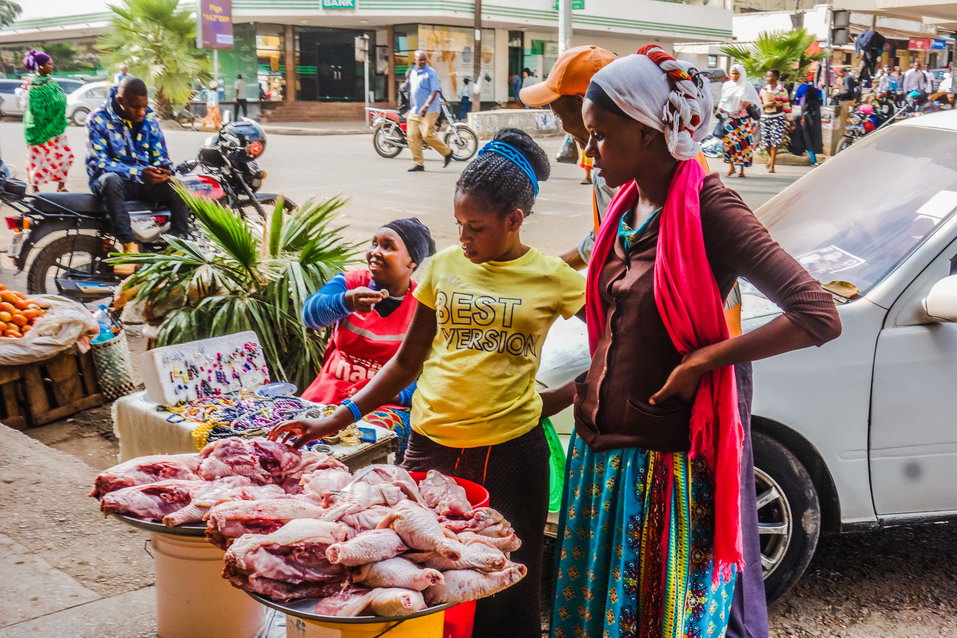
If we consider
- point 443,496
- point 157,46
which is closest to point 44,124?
point 443,496

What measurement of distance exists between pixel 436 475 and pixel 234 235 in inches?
122

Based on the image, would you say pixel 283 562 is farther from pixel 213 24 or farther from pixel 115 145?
pixel 213 24

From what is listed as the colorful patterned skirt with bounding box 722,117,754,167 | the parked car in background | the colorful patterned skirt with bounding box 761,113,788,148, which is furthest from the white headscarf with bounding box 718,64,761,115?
the parked car in background

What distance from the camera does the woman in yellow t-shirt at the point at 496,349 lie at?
2.62 m

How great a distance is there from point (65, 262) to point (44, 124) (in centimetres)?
518

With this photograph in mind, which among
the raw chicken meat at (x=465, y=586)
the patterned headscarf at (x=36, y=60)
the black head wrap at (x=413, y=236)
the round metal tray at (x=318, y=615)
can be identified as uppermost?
the patterned headscarf at (x=36, y=60)

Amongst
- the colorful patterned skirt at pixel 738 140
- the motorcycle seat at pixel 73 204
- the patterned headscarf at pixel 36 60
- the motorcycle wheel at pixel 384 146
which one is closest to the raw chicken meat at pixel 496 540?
the motorcycle seat at pixel 73 204

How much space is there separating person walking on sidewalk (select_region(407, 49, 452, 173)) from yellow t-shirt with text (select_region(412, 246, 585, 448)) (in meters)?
14.3

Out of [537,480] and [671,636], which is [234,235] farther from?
[671,636]

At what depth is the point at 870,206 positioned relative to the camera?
3848 millimetres

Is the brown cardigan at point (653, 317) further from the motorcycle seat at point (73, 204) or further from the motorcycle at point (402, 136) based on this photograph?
the motorcycle at point (402, 136)

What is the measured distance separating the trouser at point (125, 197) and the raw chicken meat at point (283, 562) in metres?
5.74

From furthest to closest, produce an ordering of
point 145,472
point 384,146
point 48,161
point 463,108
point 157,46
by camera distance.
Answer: point 463,108 → point 157,46 → point 384,146 → point 48,161 → point 145,472

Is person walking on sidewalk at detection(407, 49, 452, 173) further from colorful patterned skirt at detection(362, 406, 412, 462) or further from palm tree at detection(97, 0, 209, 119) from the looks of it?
palm tree at detection(97, 0, 209, 119)
